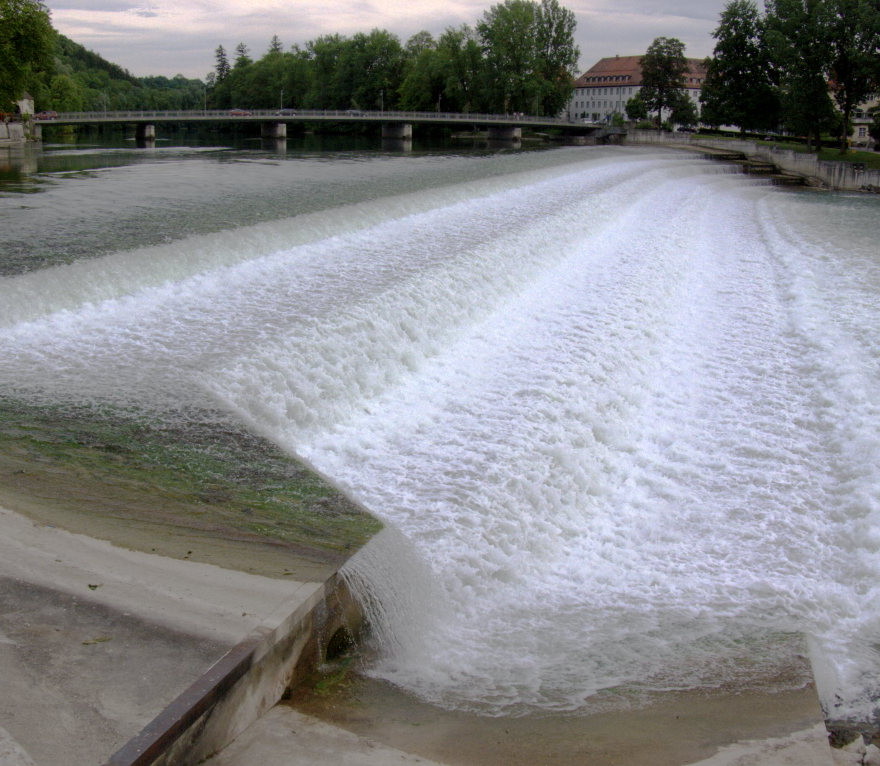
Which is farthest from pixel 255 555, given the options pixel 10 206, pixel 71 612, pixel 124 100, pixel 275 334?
pixel 124 100

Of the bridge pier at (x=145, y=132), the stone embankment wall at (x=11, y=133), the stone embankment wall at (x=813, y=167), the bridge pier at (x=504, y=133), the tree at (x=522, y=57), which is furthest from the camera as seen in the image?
the tree at (x=522, y=57)

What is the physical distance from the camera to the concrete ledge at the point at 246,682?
228 centimetres

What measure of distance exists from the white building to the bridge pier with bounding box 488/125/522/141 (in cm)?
2864

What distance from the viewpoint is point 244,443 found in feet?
15.5

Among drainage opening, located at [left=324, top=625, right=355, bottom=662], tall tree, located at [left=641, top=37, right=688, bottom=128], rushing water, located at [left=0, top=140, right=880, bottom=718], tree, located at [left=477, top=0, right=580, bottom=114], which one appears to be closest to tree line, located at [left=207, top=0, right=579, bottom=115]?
tree, located at [left=477, top=0, right=580, bottom=114]

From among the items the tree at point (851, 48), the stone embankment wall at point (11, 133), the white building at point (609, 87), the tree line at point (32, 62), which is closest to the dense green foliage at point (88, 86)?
the tree line at point (32, 62)

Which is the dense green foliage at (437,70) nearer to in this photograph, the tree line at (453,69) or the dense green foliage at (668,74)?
the tree line at (453,69)

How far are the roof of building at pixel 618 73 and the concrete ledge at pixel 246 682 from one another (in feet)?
306

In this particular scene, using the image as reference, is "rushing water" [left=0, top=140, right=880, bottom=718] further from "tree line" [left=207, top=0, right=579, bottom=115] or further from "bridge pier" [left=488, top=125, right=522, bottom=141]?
"tree line" [left=207, top=0, right=579, bottom=115]

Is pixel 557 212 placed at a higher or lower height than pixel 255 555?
higher

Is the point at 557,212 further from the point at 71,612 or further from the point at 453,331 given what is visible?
the point at 71,612

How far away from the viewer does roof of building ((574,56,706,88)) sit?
3519 inches

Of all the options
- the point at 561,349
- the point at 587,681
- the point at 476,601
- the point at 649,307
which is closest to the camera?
the point at 587,681

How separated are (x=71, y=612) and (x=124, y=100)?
10078 cm
